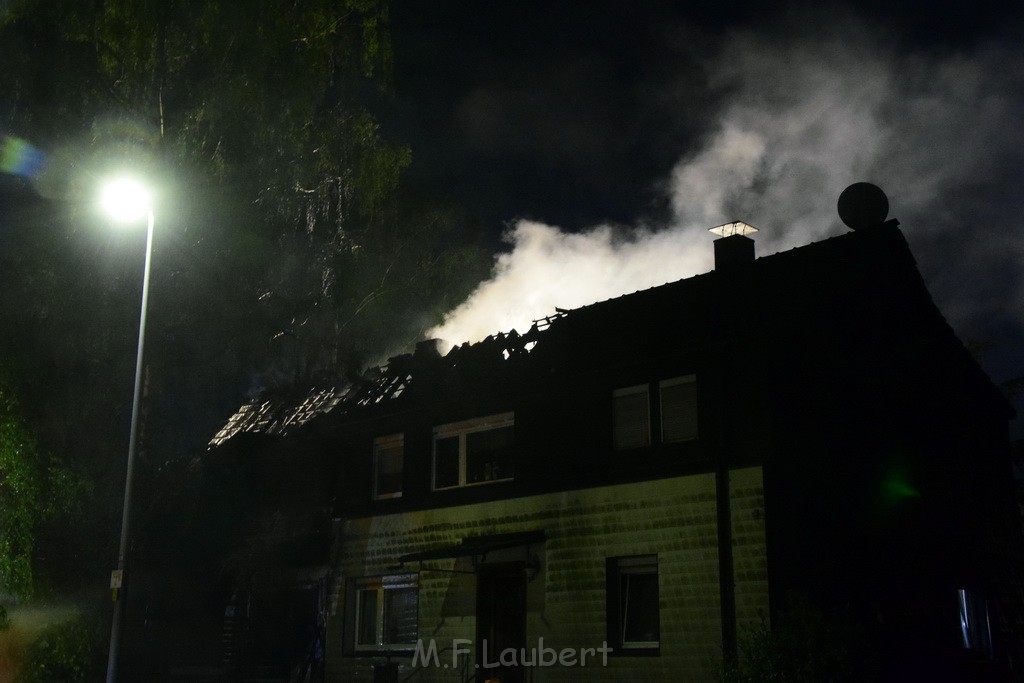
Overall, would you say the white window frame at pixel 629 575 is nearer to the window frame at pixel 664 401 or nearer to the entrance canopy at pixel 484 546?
the entrance canopy at pixel 484 546

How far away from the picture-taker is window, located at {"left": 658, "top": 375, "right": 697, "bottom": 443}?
727 inches

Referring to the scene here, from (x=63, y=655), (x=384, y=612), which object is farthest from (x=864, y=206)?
(x=63, y=655)

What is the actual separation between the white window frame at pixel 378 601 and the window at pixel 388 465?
5.99 ft

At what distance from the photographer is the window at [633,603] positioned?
18.3 m

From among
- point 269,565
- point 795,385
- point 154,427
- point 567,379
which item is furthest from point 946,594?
point 154,427

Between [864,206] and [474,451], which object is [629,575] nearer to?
[474,451]

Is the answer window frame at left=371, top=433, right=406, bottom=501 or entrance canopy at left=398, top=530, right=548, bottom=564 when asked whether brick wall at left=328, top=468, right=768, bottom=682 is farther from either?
window frame at left=371, top=433, right=406, bottom=501

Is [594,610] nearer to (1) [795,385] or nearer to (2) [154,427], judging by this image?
(1) [795,385]

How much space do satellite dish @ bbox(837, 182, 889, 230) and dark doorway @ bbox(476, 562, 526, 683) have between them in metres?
9.24

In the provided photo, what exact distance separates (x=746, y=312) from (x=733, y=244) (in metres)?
3.06

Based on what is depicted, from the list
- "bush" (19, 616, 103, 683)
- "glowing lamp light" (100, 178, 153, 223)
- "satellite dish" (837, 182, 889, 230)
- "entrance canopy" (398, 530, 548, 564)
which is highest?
"satellite dish" (837, 182, 889, 230)

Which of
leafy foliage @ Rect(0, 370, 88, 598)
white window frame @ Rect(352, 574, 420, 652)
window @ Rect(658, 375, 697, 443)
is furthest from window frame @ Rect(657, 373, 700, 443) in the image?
leafy foliage @ Rect(0, 370, 88, 598)

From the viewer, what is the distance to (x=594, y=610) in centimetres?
1881

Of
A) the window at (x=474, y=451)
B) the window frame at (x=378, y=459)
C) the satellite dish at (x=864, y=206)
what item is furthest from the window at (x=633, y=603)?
the satellite dish at (x=864, y=206)
